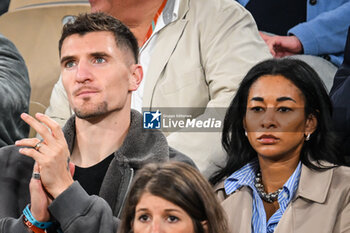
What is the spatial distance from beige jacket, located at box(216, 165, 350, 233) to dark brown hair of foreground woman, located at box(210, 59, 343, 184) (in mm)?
54

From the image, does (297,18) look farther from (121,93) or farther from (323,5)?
(121,93)

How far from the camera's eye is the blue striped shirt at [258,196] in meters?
2.11

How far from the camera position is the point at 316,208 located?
2064mm

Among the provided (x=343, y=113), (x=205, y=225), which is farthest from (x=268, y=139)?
(x=205, y=225)

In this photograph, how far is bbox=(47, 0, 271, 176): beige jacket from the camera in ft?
8.34

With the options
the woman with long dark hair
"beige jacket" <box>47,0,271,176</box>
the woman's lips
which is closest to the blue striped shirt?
the woman with long dark hair

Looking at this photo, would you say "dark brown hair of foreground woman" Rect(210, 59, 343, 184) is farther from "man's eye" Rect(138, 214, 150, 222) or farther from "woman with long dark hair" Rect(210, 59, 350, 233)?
"man's eye" Rect(138, 214, 150, 222)

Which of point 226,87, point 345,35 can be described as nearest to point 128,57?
point 226,87

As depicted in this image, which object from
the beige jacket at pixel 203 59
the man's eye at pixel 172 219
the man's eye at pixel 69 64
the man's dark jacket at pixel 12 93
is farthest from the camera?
the man's dark jacket at pixel 12 93

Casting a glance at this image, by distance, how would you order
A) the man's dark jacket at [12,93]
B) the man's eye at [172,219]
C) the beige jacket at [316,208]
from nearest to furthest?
the man's eye at [172,219], the beige jacket at [316,208], the man's dark jacket at [12,93]

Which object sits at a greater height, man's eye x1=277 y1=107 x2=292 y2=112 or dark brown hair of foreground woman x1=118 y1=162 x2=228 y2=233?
man's eye x1=277 y1=107 x2=292 y2=112

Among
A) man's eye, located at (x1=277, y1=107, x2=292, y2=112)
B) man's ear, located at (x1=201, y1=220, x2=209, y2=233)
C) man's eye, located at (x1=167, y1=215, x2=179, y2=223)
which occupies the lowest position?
man's ear, located at (x1=201, y1=220, x2=209, y2=233)

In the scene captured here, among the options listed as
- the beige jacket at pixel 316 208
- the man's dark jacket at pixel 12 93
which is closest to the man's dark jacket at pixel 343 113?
the beige jacket at pixel 316 208

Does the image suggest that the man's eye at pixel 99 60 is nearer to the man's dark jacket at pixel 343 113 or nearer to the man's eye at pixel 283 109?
the man's eye at pixel 283 109
